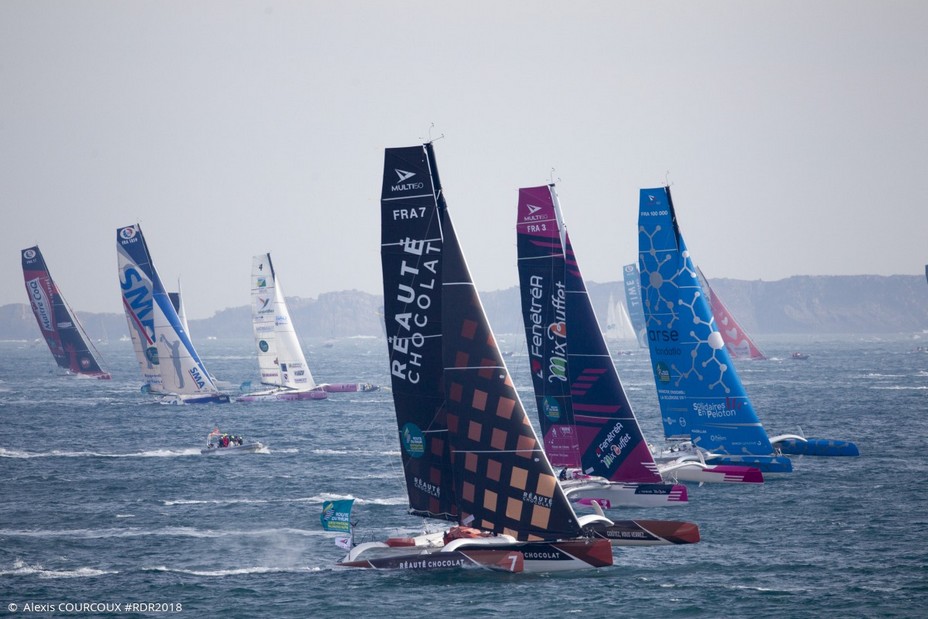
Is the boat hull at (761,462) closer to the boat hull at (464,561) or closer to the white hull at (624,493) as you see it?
the white hull at (624,493)

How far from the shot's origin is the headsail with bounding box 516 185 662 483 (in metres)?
38.9

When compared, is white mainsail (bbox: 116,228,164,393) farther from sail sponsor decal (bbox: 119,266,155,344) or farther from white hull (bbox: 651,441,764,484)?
white hull (bbox: 651,441,764,484)

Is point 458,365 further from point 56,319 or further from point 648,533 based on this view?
point 56,319

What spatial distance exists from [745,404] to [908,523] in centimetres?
909

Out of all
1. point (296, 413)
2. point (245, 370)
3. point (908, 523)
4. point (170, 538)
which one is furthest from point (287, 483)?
point (245, 370)

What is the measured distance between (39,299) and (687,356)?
87.2 metres

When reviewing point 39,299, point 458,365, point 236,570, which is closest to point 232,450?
point 236,570

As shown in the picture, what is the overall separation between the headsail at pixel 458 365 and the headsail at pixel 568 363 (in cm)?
1109

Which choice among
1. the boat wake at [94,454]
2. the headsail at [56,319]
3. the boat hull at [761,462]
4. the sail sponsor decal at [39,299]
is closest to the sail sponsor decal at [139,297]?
the boat wake at [94,454]

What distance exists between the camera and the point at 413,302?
92.8ft

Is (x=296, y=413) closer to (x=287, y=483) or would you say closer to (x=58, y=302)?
(x=287, y=483)

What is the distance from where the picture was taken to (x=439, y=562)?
2784 centimetres

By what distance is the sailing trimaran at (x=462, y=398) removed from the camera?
27750 millimetres

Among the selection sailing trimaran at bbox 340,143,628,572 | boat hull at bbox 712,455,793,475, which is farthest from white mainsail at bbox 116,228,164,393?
sailing trimaran at bbox 340,143,628,572
